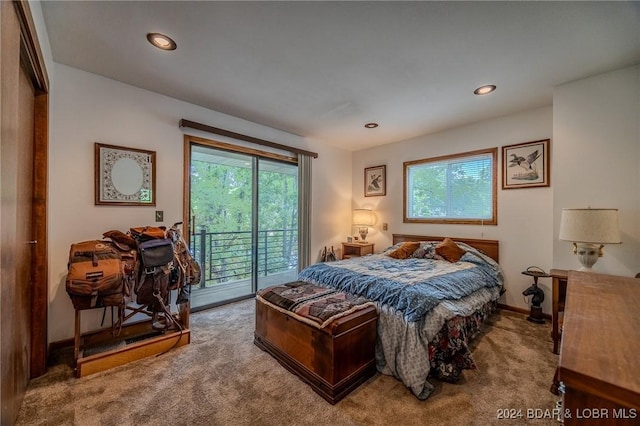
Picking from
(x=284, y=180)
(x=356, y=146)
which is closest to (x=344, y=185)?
(x=356, y=146)

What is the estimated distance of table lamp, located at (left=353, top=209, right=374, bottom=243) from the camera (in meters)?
4.86

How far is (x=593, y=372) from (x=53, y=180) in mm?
3491

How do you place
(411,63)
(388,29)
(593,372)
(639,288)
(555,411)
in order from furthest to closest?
(411,63), (388,29), (555,411), (639,288), (593,372)

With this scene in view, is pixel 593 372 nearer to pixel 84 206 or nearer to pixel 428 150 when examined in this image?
pixel 84 206

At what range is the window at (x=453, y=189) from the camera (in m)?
3.61

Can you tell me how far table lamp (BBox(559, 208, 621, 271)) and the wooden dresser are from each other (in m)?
1.46

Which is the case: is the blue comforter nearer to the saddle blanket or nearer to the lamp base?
the saddle blanket

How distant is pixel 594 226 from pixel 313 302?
2299 mm

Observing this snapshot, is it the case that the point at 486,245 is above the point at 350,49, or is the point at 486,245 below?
below

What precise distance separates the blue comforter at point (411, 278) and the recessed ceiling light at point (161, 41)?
2.38m

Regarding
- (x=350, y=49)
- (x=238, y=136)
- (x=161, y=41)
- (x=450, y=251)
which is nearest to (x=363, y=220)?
(x=450, y=251)

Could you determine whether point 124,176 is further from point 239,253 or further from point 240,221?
point 239,253

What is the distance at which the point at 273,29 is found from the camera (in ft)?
6.19

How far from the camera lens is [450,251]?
344 centimetres
